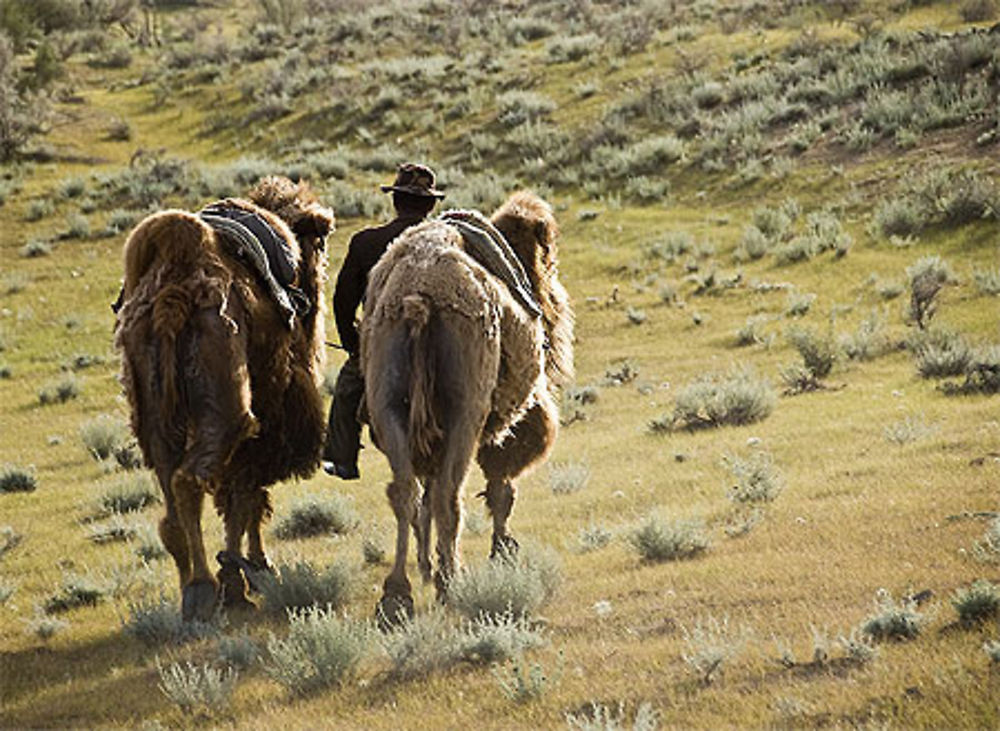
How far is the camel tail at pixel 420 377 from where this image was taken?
6398 millimetres

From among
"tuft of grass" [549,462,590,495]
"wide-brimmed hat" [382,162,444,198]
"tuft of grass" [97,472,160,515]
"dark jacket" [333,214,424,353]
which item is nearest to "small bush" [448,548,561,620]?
"dark jacket" [333,214,424,353]

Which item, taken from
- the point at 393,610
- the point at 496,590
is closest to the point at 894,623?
the point at 496,590

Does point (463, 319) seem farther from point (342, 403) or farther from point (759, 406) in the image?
point (759, 406)

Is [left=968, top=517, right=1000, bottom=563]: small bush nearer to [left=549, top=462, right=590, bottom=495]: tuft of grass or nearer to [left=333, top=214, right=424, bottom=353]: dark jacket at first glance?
[left=333, top=214, right=424, bottom=353]: dark jacket

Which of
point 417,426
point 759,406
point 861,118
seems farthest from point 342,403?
point 861,118

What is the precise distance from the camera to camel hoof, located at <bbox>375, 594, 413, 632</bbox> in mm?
6504

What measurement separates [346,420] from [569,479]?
356 cm

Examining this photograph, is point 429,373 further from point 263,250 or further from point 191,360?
point 263,250

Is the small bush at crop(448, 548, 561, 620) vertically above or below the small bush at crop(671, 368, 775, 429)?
above

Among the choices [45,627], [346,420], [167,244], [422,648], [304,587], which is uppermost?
[167,244]

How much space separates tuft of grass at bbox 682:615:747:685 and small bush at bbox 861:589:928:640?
0.57 m

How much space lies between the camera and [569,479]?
10969mm

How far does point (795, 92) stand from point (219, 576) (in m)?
24.4

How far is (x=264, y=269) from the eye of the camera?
24.7 ft
